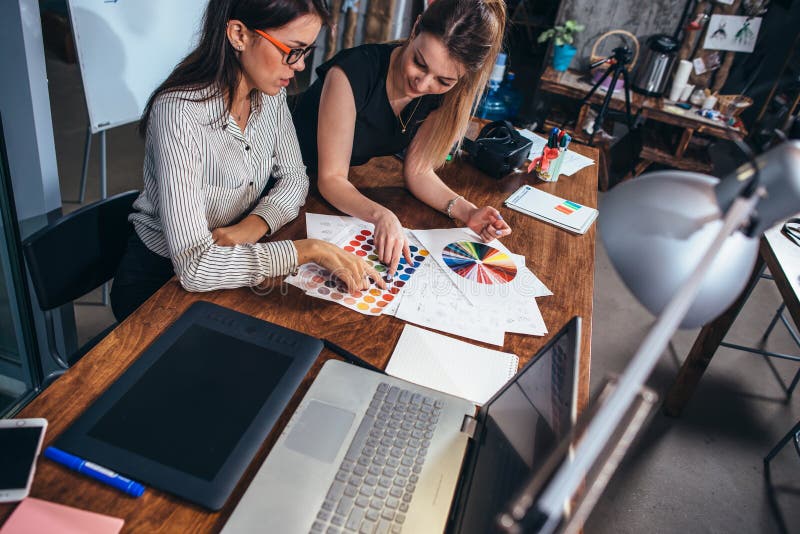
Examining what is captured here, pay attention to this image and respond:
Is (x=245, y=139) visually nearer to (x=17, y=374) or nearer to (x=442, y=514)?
(x=442, y=514)

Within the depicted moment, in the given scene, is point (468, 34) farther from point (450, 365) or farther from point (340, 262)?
point (450, 365)

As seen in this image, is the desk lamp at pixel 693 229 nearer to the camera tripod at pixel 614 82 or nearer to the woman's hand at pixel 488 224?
the woman's hand at pixel 488 224

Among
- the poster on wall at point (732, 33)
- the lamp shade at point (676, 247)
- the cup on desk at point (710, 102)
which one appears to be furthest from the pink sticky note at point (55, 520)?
the poster on wall at point (732, 33)

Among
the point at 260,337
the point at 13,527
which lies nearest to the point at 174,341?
the point at 260,337

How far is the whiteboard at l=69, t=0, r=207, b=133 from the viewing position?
1.76m

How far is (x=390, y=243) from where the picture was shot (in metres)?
1.24

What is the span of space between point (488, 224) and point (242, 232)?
63 centimetres

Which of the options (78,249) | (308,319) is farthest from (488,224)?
(78,249)

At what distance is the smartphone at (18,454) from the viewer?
0.68 metres

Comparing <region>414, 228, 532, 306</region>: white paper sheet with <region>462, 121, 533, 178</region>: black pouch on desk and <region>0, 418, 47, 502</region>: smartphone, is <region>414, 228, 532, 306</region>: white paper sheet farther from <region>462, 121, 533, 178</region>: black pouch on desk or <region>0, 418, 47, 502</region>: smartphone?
<region>0, 418, 47, 502</region>: smartphone

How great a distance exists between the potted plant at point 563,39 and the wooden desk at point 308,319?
2.13 metres

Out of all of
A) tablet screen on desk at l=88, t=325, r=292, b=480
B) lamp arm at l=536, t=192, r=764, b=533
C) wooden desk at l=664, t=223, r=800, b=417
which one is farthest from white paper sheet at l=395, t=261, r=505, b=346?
wooden desk at l=664, t=223, r=800, b=417

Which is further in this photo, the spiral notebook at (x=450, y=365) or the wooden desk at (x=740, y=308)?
the wooden desk at (x=740, y=308)

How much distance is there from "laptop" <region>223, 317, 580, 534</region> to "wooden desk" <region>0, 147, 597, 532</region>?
1.9 inches
